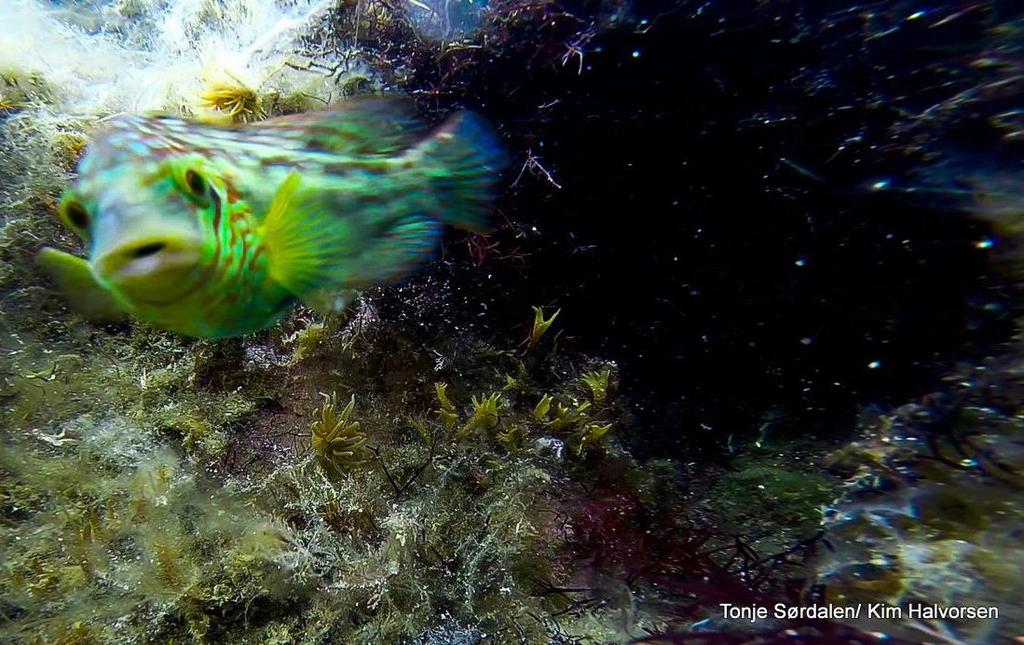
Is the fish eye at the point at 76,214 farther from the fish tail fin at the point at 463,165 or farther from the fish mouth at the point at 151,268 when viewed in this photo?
the fish tail fin at the point at 463,165

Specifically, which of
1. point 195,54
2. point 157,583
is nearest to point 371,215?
point 157,583

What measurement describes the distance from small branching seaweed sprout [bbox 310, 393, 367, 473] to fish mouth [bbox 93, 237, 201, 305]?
1355 mm

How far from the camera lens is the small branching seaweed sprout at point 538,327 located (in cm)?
331

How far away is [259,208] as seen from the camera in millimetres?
1883

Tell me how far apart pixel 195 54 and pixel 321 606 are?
146 inches

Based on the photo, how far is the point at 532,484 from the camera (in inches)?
123

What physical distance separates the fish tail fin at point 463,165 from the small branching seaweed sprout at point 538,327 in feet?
3.02

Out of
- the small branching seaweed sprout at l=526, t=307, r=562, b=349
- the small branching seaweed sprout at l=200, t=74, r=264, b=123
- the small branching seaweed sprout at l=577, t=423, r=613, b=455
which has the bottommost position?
the small branching seaweed sprout at l=577, t=423, r=613, b=455

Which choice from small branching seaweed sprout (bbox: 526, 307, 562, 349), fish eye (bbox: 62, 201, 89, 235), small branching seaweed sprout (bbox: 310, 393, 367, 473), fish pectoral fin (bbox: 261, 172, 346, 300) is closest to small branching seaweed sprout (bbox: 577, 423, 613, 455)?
small branching seaweed sprout (bbox: 526, 307, 562, 349)

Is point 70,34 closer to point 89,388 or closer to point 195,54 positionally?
point 195,54

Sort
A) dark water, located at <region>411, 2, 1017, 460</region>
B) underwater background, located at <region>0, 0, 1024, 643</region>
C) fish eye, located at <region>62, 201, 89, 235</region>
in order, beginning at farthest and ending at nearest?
dark water, located at <region>411, 2, 1017, 460</region>
underwater background, located at <region>0, 0, 1024, 643</region>
fish eye, located at <region>62, 201, 89, 235</region>

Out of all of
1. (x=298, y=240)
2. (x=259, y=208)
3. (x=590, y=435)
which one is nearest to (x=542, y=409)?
(x=590, y=435)

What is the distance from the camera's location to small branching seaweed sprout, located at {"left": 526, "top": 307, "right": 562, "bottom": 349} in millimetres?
3312

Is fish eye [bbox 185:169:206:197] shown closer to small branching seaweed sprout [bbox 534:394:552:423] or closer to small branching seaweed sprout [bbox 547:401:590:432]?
small branching seaweed sprout [bbox 534:394:552:423]
